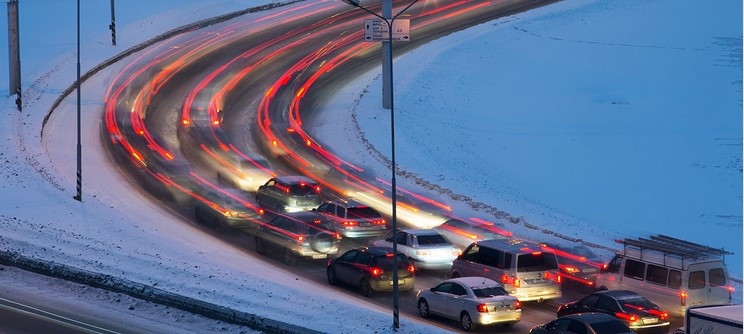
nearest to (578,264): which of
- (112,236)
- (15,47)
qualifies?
(112,236)

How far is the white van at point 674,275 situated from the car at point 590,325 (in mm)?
4438

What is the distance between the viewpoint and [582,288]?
103 ft

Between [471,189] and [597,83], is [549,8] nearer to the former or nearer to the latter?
[597,83]

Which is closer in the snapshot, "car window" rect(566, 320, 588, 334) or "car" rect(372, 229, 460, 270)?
"car window" rect(566, 320, 588, 334)

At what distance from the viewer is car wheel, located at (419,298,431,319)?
28.2 meters

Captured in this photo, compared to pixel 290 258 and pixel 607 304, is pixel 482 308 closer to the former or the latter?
pixel 607 304

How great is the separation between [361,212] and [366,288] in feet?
24.5

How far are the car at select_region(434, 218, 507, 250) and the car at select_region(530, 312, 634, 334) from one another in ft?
40.2

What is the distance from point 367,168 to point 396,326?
2419 cm

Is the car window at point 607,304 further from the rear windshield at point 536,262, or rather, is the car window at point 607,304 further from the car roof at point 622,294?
the rear windshield at point 536,262

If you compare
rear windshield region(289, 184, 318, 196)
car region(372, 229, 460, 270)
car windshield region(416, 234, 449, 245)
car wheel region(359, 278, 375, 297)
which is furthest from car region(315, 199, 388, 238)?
car wheel region(359, 278, 375, 297)

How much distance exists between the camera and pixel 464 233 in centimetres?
3709

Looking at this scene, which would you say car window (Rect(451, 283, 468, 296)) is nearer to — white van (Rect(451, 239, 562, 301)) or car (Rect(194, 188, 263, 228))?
white van (Rect(451, 239, 562, 301))

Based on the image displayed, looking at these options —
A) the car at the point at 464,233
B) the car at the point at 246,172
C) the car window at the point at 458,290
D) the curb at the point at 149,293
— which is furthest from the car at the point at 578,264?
the car at the point at 246,172
